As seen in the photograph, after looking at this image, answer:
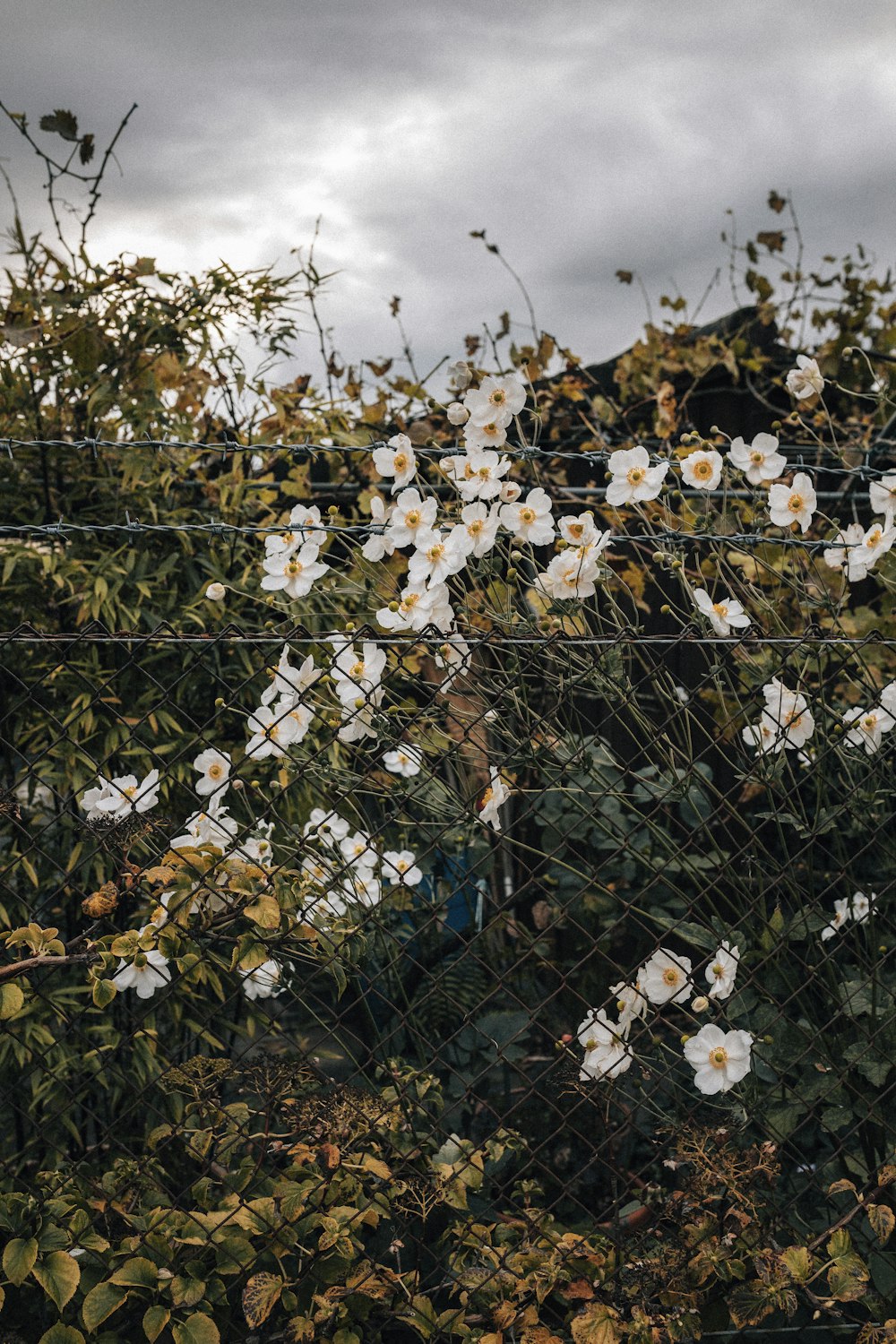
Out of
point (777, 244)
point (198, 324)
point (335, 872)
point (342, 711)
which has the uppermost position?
point (777, 244)

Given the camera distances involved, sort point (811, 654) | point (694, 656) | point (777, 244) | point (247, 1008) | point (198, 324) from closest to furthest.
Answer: point (811, 654) < point (247, 1008) < point (198, 324) < point (694, 656) < point (777, 244)

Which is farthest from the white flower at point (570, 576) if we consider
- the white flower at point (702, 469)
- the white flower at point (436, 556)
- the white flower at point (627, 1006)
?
the white flower at point (627, 1006)

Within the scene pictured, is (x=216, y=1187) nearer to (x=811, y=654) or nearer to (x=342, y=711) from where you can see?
(x=342, y=711)

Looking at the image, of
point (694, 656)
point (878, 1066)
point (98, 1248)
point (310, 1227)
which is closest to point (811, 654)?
point (878, 1066)

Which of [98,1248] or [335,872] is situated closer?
[98,1248]

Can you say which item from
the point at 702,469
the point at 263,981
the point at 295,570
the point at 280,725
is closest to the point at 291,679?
the point at 280,725

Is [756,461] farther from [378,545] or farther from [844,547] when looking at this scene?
[378,545]

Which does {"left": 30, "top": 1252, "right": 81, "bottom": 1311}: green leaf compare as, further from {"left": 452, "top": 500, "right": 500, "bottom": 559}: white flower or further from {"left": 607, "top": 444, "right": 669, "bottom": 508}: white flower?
{"left": 607, "top": 444, "right": 669, "bottom": 508}: white flower

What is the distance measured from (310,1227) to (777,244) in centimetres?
354

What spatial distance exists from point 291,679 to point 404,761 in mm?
287

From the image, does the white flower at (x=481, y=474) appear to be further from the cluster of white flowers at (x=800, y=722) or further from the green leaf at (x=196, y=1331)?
the green leaf at (x=196, y=1331)

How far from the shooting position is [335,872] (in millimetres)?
1727

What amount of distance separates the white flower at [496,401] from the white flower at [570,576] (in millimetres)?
279

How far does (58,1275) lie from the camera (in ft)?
4.53
